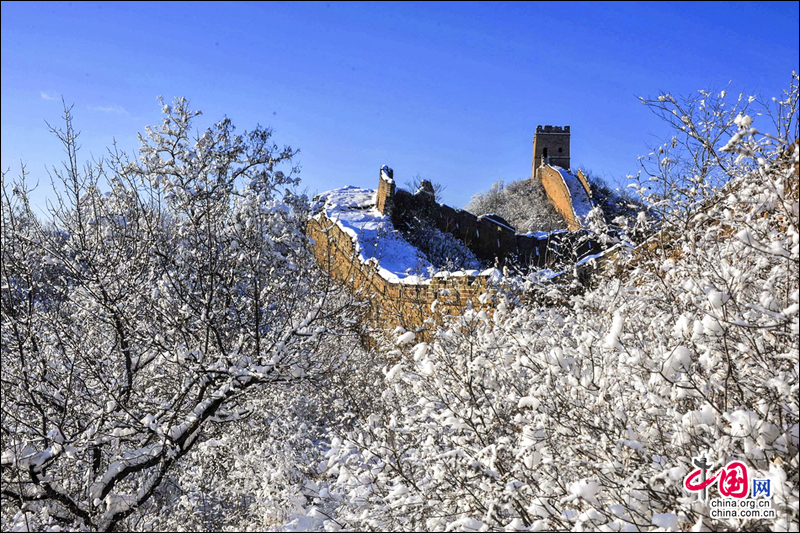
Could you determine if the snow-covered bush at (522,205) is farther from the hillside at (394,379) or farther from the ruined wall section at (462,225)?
the hillside at (394,379)

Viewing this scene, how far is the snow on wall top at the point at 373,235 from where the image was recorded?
10523 mm

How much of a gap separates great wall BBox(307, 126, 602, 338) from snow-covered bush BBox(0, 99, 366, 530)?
0.85m

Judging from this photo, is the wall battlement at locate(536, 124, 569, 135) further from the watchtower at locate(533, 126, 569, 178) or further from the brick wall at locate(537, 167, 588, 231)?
the brick wall at locate(537, 167, 588, 231)

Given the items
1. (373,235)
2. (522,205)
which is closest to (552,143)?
(522,205)

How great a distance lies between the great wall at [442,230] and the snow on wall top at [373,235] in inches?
5.4

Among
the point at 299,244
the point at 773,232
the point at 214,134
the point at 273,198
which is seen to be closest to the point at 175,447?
the point at 299,244

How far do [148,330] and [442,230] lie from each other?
13.2m

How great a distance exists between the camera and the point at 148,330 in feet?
15.3

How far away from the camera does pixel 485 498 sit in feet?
10.1

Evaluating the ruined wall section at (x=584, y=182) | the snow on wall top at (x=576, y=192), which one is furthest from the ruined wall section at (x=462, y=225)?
the ruined wall section at (x=584, y=182)

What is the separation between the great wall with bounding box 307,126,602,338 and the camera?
6801 mm

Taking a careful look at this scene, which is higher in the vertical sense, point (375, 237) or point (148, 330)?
point (375, 237)

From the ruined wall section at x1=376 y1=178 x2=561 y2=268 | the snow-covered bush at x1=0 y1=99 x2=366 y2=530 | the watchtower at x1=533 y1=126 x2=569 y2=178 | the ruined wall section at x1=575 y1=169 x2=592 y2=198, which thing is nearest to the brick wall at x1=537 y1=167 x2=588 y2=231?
the ruined wall section at x1=575 y1=169 x2=592 y2=198

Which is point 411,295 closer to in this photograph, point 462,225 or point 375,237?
point 375,237
